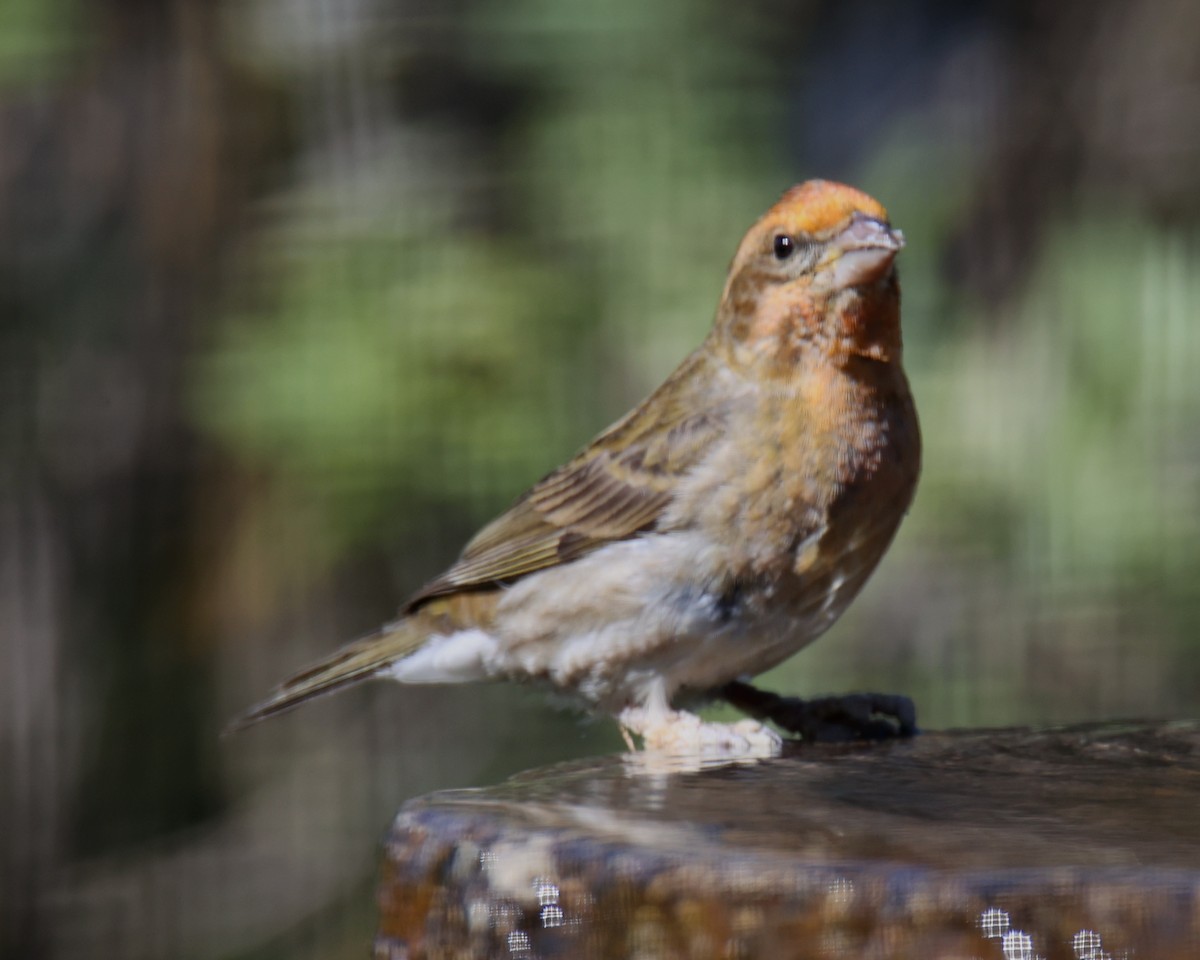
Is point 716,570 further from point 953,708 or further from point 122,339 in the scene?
point 122,339

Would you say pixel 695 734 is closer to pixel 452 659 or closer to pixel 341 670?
pixel 452 659

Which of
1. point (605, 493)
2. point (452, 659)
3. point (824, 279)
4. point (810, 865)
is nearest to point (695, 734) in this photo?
point (605, 493)

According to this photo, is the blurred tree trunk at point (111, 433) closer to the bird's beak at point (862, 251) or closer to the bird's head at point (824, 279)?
the bird's head at point (824, 279)

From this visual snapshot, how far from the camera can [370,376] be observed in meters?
4.93

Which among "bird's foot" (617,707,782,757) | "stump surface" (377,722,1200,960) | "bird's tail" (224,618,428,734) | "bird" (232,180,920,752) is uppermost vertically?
"bird" (232,180,920,752)

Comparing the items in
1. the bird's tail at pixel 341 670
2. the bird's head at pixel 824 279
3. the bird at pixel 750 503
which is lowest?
the bird's tail at pixel 341 670

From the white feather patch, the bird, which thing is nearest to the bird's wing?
the bird

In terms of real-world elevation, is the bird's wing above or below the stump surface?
above

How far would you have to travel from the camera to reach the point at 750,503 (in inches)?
127

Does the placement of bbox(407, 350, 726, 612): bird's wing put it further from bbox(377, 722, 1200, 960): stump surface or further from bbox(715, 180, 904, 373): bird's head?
bbox(377, 722, 1200, 960): stump surface

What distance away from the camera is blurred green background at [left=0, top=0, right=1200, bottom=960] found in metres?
5.07

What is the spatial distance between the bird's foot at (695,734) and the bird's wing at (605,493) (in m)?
0.39

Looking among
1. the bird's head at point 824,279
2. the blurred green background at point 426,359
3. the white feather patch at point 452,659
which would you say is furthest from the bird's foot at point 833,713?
the blurred green background at point 426,359

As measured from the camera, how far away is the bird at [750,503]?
127 inches
